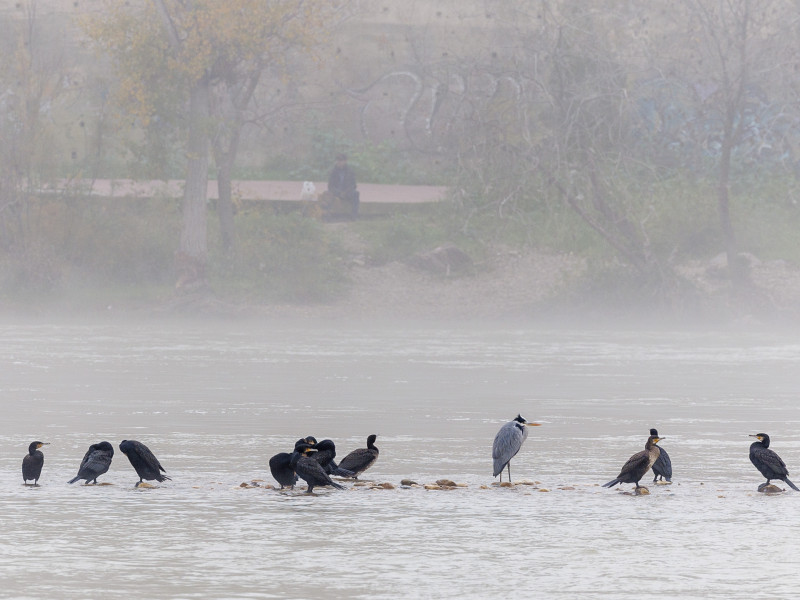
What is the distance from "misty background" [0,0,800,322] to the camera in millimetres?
35781

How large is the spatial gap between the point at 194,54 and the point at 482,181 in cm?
730

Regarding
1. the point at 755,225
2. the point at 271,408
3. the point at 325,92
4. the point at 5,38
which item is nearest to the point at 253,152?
the point at 325,92

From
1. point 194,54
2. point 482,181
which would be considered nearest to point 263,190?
point 194,54

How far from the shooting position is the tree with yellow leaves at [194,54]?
116ft

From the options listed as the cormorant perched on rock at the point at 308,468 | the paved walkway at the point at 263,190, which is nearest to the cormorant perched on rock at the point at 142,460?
the cormorant perched on rock at the point at 308,468

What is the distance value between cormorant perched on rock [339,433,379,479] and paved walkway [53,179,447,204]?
2689 cm

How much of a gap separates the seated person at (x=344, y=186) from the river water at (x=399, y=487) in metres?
14.5

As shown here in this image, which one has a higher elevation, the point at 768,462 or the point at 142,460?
the point at 768,462

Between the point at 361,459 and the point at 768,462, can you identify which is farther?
the point at 361,459

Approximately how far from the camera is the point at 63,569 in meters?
8.98

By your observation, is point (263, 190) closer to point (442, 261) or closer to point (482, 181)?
point (442, 261)

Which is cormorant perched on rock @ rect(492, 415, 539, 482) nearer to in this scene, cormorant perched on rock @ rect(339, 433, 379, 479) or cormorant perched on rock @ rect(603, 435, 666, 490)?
cormorant perched on rock @ rect(603, 435, 666, 490)

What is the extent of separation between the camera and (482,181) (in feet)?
116

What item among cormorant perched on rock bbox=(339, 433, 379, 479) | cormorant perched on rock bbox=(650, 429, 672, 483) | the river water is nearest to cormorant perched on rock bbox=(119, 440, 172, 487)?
the river water
